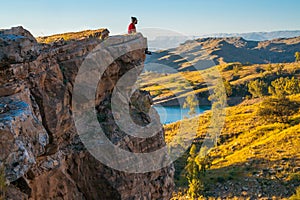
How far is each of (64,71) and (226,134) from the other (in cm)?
6463

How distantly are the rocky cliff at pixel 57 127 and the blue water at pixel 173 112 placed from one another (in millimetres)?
99775

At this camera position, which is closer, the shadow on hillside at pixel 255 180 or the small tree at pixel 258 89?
the shadow on hillside at pixel 255 180

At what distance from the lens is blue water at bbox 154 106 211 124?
124 metres

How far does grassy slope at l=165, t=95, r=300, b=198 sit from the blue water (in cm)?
4050

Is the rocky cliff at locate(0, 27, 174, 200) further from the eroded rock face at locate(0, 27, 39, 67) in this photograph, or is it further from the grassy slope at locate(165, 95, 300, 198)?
the grassy slope at locate(165, 95, 300, 198)

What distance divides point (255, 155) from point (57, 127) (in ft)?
155

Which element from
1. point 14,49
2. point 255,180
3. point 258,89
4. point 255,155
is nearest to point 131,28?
point 14,49

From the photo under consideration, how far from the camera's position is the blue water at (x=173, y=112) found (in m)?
124

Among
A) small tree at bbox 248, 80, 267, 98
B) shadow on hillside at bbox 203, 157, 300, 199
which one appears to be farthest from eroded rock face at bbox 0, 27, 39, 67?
small tree at bbox 248, 80, 267, 98

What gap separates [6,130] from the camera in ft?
25.6

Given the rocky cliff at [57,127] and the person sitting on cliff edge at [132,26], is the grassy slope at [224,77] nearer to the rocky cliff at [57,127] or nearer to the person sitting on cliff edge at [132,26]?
the person sitting on cliff edge at [132,26]

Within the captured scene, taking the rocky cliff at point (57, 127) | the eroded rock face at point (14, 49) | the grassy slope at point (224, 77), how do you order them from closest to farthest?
the rocky cliff at point (57, 127), the eroded rock face at point (14, 49), the grassy slope at point (224, 77)

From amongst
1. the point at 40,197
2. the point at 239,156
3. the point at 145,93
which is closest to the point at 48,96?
the point at 40,197

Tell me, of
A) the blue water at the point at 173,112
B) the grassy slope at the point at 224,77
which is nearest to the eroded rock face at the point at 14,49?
the blue water at the point at 173,112
